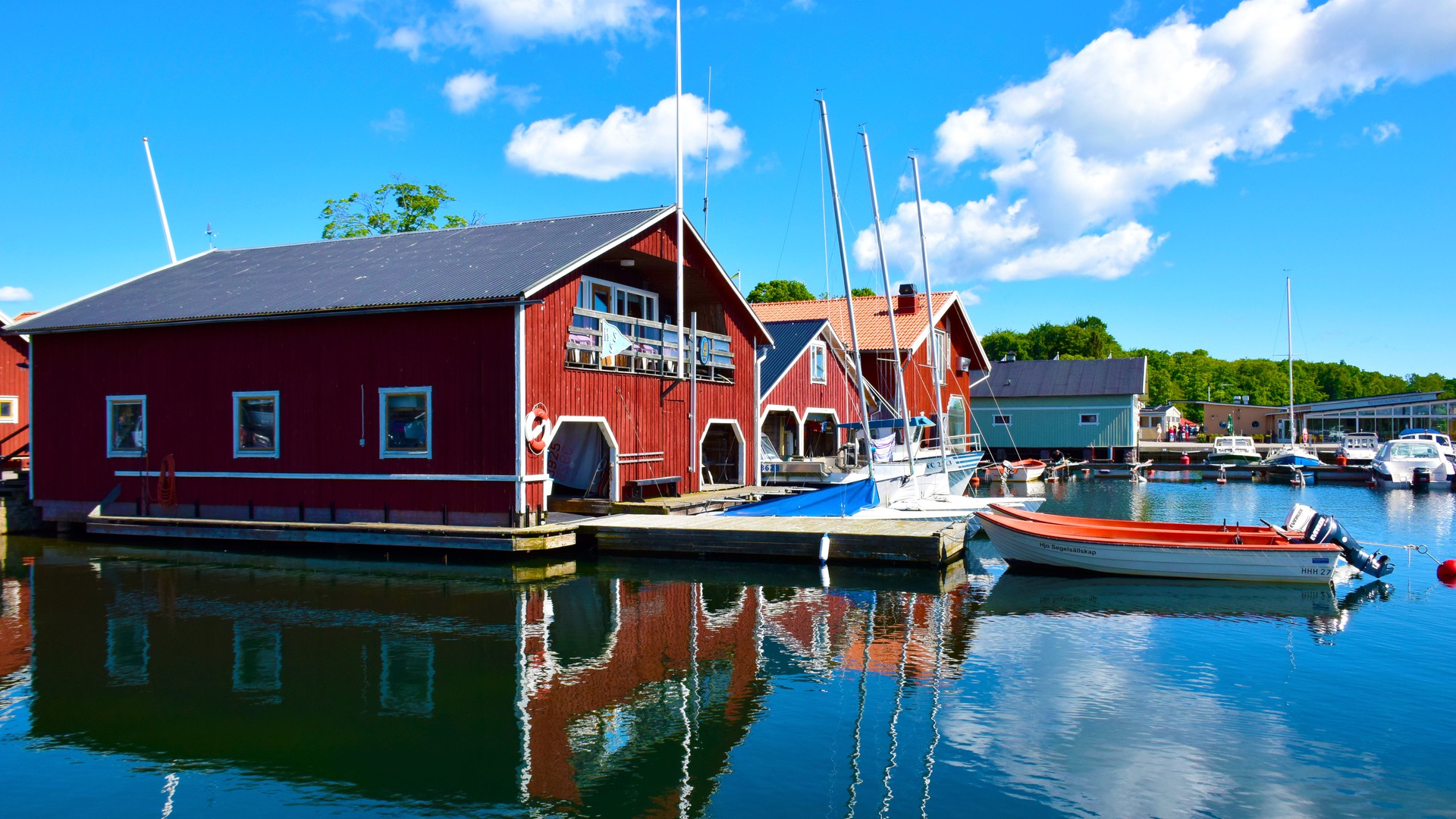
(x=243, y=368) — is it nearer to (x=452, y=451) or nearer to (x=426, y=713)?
(x=452, y=451)

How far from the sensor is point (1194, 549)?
17266 mm

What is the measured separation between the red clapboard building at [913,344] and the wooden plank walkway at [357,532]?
18.7 meters

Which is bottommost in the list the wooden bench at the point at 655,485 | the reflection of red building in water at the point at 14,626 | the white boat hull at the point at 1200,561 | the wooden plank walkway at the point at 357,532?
the reflection of red building in water at the point at 14,626

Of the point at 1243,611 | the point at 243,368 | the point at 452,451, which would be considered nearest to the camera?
the point at 1243,611

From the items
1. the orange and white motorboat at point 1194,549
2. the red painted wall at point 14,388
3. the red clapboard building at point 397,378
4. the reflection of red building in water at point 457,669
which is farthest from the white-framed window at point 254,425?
the red painted wall at point 14,388

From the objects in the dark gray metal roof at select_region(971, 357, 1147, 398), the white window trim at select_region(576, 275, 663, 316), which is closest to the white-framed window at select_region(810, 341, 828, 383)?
the white window trim at select_region(576, 275, 663, 316)

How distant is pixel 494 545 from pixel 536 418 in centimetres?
264

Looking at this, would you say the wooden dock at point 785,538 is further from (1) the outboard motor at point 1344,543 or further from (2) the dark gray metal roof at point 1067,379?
(2) the dark gray metal roof at point 1067,379

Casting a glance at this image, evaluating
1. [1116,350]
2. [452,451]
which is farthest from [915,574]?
[1116,350]

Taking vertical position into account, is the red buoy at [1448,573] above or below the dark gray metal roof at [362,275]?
below

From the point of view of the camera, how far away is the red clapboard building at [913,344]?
126 ft

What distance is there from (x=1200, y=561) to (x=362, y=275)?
1900 cm

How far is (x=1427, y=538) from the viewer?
79.7ft

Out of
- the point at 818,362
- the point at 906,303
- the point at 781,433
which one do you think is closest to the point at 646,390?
the point at 818,362
